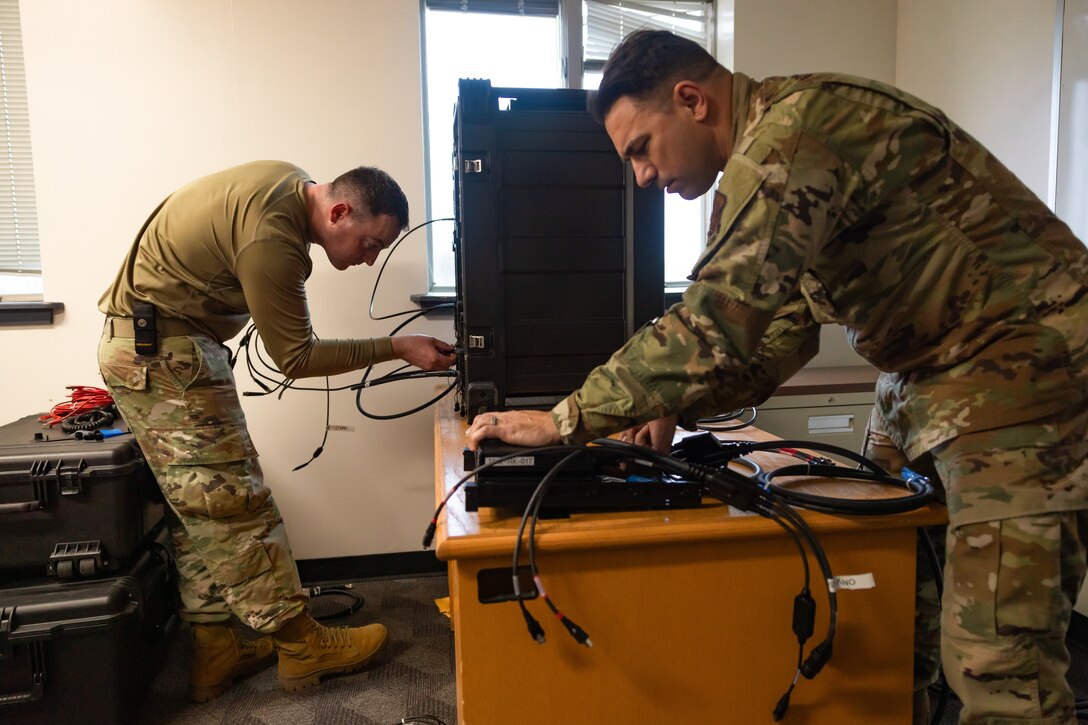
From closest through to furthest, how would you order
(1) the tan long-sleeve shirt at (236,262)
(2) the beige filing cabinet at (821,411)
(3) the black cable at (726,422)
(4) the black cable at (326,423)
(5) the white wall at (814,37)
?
(3) the black cable at (726,422)
(1) the tan long-sleeve shirt at (236,262)
(2) the beige filing cabinet at (821,411)
(4) the black cable at (326,423)
(5) the white wall at (814,37)

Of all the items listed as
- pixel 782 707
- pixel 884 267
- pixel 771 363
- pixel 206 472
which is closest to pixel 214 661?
pixel 206 472

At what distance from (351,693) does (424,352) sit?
0.90m

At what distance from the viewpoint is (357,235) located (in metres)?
1.65

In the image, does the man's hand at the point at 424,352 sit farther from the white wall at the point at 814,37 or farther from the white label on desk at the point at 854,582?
the white wall at the point at 814,37

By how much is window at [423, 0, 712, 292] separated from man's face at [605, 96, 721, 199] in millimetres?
1385

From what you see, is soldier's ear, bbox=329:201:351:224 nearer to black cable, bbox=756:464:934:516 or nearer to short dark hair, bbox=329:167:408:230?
short dark hair, bbox=329:167:408:230

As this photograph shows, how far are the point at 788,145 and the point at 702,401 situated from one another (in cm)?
43

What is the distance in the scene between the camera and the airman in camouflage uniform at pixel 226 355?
1.54 m

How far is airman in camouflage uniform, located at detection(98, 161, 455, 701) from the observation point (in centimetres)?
154

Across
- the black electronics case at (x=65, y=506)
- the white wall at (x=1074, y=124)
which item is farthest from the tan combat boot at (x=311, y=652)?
the white wall at (x=1074, y=124)

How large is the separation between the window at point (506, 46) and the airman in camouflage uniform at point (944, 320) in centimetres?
154

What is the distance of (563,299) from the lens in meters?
1.29

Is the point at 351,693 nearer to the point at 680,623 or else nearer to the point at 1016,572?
the point at 680,623

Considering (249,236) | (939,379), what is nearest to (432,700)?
(249,236)
